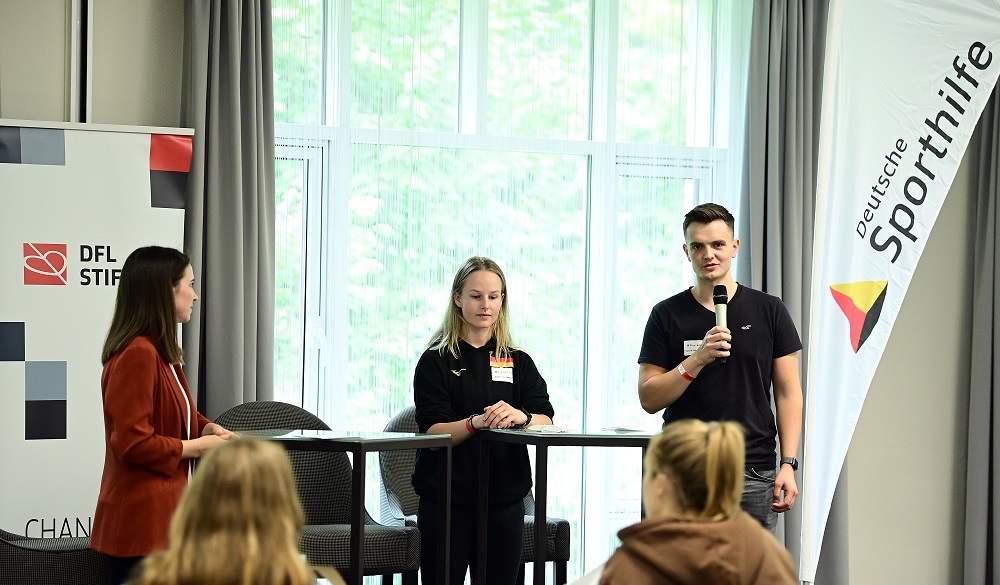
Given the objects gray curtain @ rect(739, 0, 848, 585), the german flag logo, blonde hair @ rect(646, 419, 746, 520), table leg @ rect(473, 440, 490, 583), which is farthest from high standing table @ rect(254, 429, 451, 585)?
gray curtain @ rect(739, 0, 848, 585)

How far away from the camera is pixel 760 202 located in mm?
5168

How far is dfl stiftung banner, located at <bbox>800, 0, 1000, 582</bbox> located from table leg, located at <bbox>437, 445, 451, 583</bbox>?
5.18 feet

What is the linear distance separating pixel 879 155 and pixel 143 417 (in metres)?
2.82

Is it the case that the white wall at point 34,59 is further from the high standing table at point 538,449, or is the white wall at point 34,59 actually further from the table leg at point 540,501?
the table leg at point 540,501

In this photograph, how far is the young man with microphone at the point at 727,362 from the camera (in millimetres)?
3217

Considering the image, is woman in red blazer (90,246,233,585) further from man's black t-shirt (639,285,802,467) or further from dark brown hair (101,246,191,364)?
man's black t-shirt (639,285,802,467)

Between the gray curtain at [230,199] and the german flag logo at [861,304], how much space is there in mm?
2412

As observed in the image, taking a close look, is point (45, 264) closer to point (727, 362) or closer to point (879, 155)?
point (727, 362)

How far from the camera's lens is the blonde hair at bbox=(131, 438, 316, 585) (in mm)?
1640

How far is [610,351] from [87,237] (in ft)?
8.11

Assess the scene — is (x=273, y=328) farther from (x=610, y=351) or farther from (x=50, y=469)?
(x=610, y=351)

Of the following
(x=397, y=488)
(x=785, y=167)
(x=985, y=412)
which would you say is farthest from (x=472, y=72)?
(x=985, y=412)

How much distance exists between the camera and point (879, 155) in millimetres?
4008

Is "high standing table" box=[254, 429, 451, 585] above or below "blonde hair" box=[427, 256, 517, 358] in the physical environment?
below
